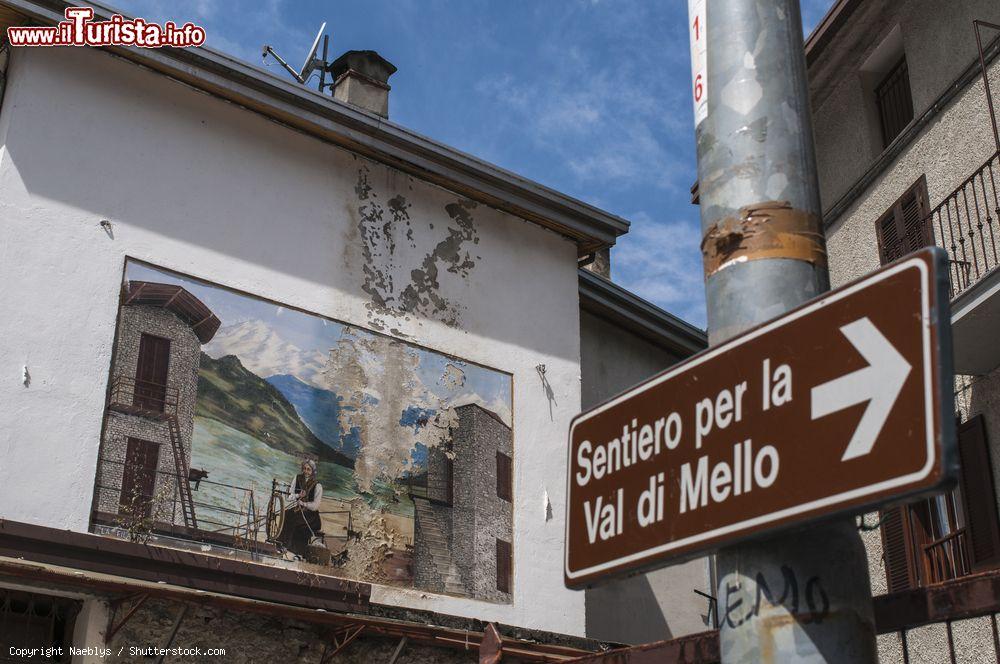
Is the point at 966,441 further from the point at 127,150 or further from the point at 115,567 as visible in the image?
the point at 127,150

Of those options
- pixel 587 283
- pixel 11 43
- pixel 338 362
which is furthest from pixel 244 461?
pixel 587 283

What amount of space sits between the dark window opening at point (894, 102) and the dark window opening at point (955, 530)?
15.1ft

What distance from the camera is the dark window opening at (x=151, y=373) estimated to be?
12.0 meters

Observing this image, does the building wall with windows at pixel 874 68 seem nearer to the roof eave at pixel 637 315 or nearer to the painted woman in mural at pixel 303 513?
the roof eave at pixel 637 315

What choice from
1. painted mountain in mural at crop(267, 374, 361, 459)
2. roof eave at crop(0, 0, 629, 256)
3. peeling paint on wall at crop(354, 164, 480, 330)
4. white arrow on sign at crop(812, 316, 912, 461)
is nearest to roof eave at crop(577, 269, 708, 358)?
roof eave at crop(0, 0, 629, 256)

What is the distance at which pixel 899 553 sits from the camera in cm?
1318

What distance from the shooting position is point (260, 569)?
1152 centimetres

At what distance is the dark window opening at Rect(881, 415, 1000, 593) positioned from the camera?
11812 mm

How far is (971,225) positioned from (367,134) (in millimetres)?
7404

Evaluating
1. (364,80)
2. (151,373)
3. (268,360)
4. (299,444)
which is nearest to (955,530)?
(299,444)

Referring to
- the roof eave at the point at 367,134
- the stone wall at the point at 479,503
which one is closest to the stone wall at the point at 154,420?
the roof eave at the point at 367,134

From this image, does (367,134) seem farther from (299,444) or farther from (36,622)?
(36,622)

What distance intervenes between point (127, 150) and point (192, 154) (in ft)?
2.61

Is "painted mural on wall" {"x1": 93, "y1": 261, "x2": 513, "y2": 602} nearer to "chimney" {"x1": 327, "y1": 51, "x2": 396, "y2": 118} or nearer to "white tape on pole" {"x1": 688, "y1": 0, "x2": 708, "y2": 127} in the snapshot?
"chimney" {"x1": 327, "y1": 51, "x2": 396, "y2": 118}
